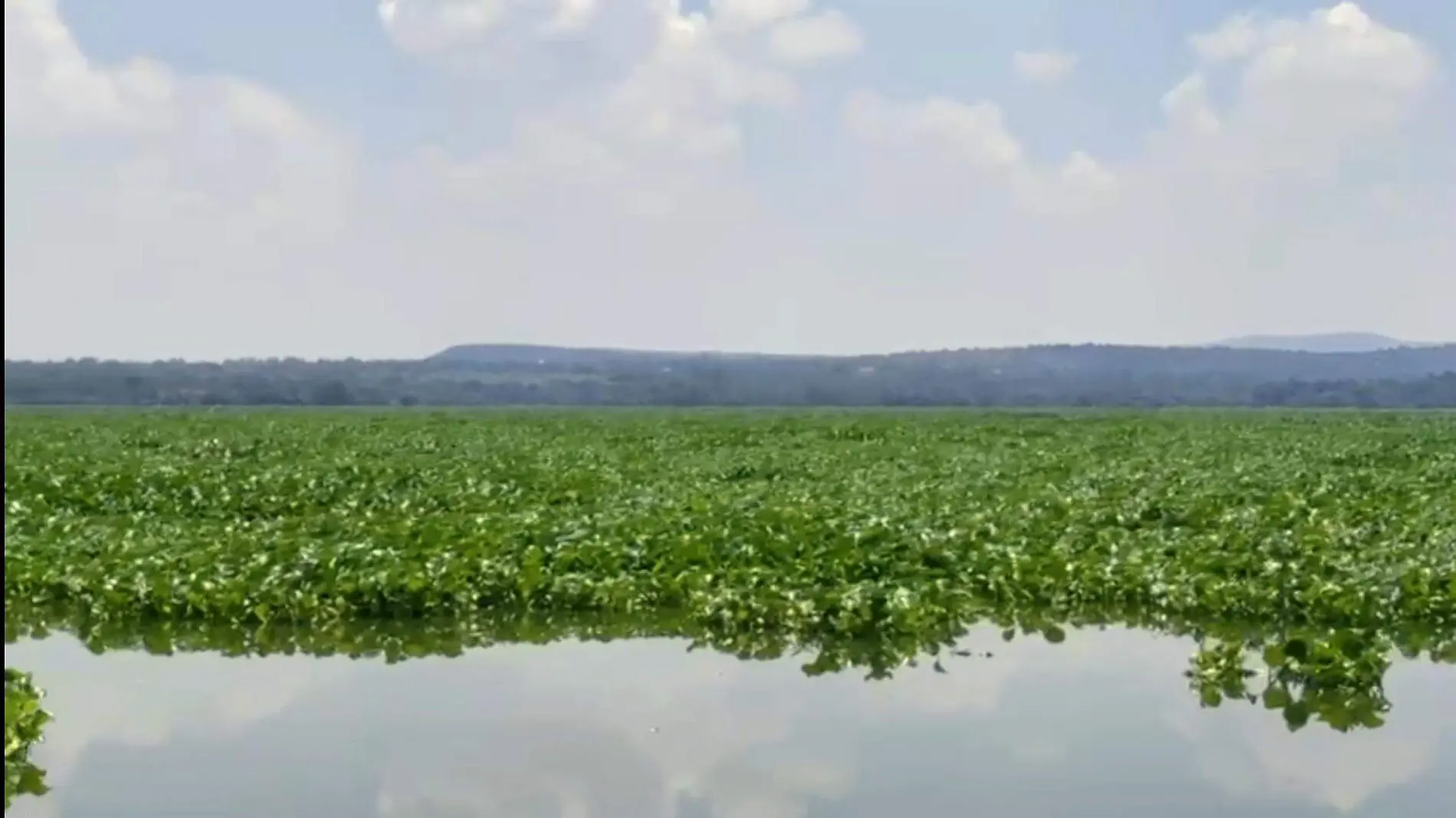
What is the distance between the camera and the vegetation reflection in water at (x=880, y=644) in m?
10.0

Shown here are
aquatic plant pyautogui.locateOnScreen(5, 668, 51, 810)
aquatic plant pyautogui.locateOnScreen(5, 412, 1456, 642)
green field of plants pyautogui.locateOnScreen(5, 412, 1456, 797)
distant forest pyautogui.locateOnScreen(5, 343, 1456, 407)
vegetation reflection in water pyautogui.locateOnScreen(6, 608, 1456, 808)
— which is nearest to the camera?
aquatic plant pyautogui.locateOnScreen(5, 668, 51, 810)

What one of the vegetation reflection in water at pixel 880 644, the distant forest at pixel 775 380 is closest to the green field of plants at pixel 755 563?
the vegetation reflection in water at pixel 880 644

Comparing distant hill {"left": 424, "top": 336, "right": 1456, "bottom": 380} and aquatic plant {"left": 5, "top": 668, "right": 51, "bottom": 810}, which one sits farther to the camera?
distant hill {"left": 424, "top": 336, "right": 1456, "bottom": 380}

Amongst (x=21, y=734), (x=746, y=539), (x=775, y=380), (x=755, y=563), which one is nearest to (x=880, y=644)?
(x=755, y=563)

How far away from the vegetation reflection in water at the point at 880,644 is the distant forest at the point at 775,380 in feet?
461

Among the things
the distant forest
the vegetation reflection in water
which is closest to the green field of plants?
the vegetation reflection in water

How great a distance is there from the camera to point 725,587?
13.3m

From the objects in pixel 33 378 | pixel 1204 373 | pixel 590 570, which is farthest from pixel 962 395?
pixel 590 570

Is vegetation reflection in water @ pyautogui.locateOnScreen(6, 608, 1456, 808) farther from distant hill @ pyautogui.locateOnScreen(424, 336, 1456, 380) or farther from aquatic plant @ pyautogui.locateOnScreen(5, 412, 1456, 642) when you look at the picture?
distant hill @ pyautogui.locateOnScreen(424, 336, 1456, 380)

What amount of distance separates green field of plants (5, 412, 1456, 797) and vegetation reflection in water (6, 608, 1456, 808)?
3 centimetres

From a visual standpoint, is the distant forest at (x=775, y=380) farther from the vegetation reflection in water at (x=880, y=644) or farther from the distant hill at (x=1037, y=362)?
the vegetation reflection in water at (x=880, y=644)

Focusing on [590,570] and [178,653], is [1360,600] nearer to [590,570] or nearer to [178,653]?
[590,570]

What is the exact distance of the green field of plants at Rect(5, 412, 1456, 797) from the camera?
1220 centimetres

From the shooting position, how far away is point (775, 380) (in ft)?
574
